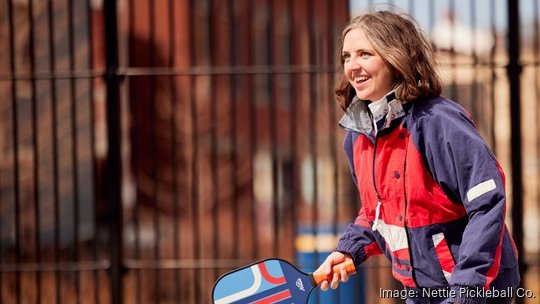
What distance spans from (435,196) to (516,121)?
2.49m

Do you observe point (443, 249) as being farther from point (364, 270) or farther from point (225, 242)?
point (225, 242)

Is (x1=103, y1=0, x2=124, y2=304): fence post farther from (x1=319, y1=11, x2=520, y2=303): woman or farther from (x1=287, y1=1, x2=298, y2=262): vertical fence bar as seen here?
(x1=319, y1=11, x2=520, y2=303): woman

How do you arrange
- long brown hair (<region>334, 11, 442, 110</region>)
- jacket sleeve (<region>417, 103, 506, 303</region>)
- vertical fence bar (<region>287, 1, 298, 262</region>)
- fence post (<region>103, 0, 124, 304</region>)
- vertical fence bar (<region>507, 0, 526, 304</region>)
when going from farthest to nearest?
vertical fence bar (<region>287, 1, 298, 262</region>), fence post (<region>103, 0, 124, 304</region>), vertical fence bar (<region>507, 0, 526, 304</region>), long brown hair (<region>334, 11, 442, 110</region>), jacket sleeve (<region>417, 103, 506, 303</region>)

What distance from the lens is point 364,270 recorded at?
17.4 ft

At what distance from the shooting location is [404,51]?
252cm

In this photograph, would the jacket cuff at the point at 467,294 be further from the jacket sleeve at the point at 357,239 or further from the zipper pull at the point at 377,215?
the jacket sleeve at the point at 357,239

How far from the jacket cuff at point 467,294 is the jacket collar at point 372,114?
1.52ft

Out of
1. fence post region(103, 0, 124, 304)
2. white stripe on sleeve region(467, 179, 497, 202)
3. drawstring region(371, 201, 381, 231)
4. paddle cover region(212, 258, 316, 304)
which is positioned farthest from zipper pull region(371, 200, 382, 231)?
fence post region(103, 0, 124, 304)

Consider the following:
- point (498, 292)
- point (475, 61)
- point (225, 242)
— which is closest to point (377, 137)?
point (498, 292)

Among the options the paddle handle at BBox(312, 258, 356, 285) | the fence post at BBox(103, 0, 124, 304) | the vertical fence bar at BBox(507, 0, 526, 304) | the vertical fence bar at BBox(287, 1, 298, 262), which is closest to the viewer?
the paddle handle at BBox(312, 258, 356, 285)

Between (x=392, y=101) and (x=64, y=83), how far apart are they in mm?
8475

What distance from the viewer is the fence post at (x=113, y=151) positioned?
5.00 meters

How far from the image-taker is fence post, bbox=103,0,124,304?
500 cm

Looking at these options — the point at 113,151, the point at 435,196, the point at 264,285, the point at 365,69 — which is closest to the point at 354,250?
the point at 264,285
